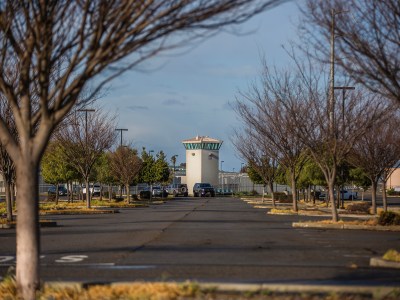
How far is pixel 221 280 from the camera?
34.9 feet

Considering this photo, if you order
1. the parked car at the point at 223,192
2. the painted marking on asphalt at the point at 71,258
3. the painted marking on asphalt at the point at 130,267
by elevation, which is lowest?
the painted marking on asphalt at the point at 130,267

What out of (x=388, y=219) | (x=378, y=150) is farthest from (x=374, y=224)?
(x=378, y=150)

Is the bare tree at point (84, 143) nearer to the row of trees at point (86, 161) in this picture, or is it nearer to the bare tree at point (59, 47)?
the row of trees at point (86, 161)

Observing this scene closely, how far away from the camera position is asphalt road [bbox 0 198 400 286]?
1147cm

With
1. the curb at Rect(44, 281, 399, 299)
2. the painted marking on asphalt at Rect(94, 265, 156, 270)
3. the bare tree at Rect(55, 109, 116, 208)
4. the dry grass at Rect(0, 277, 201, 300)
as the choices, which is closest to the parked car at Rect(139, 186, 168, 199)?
the bare tree at Rect(55, 109, 116, 208)

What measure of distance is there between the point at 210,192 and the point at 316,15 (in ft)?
224

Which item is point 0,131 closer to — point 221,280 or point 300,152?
point 221,280

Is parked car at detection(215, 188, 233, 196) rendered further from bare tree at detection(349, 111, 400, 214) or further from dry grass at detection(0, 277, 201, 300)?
dry grass at detection(0, 277, 201, 300)

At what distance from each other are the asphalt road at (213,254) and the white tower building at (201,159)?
6546 centimetres

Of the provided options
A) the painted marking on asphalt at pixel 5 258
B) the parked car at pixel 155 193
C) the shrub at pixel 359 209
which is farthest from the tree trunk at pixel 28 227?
the parked car at pixel 155 193

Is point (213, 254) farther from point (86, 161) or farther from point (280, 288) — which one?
point (86, 161)

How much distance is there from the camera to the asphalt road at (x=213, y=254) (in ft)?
37.6

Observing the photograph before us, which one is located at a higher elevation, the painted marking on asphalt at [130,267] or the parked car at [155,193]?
the parked car at [155,193]

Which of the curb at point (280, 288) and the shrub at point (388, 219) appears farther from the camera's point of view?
the shrub at point (388, 219)
